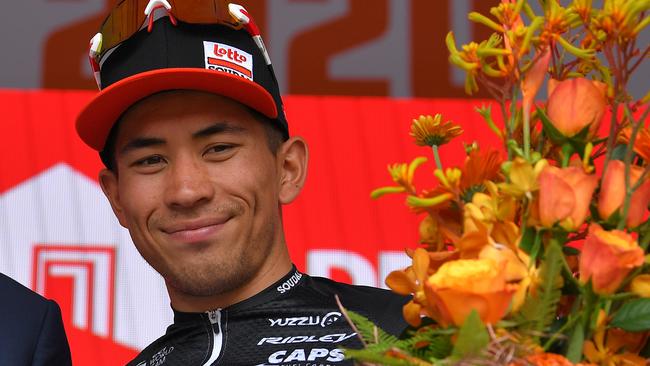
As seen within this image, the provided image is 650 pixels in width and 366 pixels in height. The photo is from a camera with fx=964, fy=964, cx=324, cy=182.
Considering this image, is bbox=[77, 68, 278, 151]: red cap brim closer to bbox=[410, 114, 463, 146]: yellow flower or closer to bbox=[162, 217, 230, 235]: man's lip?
bbox=[162, 217, 230, 235]: man's lip

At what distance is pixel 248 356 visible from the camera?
146 centimetres

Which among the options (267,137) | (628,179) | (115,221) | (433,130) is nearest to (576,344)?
(628,179)

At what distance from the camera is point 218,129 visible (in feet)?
4.84

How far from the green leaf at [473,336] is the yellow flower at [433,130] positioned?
27 cm

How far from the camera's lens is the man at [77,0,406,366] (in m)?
1.45

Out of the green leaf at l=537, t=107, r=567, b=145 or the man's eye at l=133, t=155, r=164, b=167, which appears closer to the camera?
the green leaf at l=537, t=107, r=567, b=145

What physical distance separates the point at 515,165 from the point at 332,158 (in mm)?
2203

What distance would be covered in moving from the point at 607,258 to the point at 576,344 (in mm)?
79

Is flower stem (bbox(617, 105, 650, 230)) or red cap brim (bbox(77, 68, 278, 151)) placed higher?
red cap brim (bbox(77, 68, 278, 151))

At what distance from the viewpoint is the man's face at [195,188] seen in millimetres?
1439

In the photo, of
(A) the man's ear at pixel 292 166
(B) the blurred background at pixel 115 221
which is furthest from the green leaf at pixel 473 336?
(B) the blurred background at pixel 115 221

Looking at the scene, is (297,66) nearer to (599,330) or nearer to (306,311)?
(306,311)

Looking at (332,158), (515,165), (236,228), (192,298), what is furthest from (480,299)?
(332,158)

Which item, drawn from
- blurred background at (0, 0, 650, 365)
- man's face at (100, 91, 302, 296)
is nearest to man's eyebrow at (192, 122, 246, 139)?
man's face at (100, 91, 302, 296)
